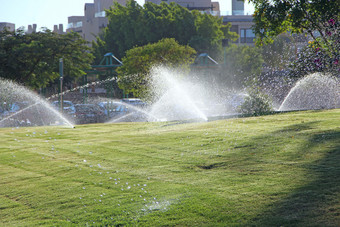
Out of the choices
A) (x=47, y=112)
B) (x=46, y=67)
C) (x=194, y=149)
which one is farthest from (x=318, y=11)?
(x=46, y=67)

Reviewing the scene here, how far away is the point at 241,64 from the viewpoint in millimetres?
54844

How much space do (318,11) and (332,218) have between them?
11.2 m

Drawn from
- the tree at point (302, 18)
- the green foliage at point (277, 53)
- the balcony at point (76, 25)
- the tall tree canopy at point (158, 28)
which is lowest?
the tree at point (302, 18)

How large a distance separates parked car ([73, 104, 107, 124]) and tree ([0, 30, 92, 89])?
3.84 meters

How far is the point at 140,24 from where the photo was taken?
52781 mm

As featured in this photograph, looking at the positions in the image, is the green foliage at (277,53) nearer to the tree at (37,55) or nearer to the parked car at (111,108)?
the tree at (37,55)

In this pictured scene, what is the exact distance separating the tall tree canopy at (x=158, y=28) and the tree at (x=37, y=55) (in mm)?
20170

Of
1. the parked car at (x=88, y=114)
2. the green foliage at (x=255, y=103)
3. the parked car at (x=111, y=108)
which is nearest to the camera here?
the green foliage at (x=255, y=103)

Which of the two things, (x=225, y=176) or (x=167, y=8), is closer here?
(x=225, y=176)

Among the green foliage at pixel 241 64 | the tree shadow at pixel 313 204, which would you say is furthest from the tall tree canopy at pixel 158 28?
the tree shadow at pixel 313 204

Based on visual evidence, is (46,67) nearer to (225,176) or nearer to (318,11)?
(318,11)

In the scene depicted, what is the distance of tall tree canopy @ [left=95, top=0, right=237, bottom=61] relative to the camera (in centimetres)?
5245

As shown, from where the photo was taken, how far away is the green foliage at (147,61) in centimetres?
3102

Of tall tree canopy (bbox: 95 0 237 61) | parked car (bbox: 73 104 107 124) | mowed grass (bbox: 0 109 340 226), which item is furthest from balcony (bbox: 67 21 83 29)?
mowed grass (bbox: 0 109 340 226)
